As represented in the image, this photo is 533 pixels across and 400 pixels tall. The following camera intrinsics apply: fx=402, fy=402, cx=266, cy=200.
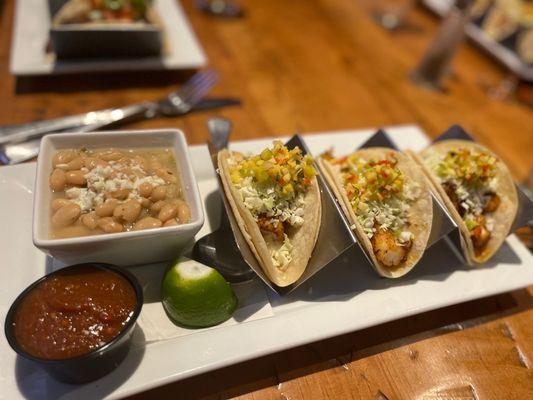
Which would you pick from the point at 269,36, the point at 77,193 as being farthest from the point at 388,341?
the point at 269,36

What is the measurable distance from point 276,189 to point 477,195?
1.49 metres

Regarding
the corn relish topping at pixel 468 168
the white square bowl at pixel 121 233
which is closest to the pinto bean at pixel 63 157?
the white square bowl at pixel 121 233

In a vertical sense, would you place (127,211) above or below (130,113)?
above

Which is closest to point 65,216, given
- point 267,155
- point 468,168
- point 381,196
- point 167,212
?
point 167,212

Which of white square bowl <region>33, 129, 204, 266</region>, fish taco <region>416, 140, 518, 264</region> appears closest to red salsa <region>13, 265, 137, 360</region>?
white square bowl <region>33, 129, 204, 266</region>

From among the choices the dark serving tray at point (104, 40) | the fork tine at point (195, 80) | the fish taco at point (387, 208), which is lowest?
the fork tine at point (195, 80)

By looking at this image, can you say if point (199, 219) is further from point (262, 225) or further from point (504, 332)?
point (504, 332)

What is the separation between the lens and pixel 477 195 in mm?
2797

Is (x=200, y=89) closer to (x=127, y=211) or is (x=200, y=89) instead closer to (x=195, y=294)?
(x=127, y=211)

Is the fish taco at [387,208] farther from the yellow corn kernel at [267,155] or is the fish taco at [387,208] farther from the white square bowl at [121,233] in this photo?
the white square bowl at [121,233]

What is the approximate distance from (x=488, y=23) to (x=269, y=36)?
3292 mm

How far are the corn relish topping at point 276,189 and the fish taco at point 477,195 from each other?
3.31 ft

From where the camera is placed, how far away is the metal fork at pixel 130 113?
9.16 feet

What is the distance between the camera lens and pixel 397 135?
3537mm
